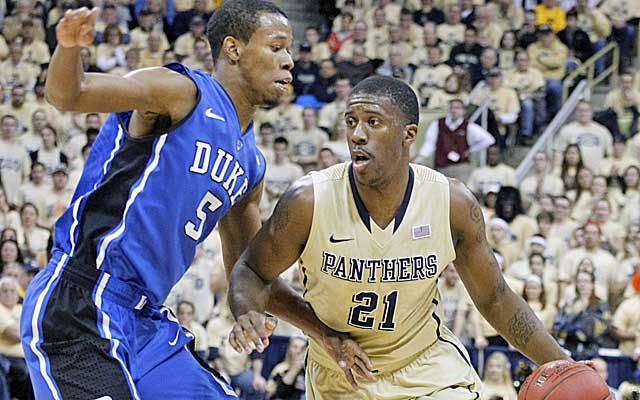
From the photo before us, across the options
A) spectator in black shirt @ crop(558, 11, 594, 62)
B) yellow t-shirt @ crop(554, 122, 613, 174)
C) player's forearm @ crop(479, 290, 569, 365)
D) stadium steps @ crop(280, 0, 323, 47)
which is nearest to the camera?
player's forearm @ crop(479, 290, 569, 365)

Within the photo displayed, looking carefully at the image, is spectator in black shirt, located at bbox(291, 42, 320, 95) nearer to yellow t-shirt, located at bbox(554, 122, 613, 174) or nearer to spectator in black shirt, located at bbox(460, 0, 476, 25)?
spectator in black shirt, located at bbox(460, 0, 476, 25)

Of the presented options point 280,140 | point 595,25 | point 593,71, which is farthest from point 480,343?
point 595,25

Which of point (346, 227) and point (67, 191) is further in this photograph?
point (67, 191)

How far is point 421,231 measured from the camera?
4.46 m

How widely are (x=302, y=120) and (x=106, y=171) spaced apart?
8972 mm

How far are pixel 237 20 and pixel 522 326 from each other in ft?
5.74

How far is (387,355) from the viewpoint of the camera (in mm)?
4574

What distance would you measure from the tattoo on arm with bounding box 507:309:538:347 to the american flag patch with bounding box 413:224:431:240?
0.56 m

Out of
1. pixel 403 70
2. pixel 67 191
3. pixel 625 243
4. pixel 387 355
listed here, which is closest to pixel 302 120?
pixel 403 70

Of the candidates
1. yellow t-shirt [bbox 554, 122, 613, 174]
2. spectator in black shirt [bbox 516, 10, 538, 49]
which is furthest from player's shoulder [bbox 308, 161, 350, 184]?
spectator in black shirt [bbox 516, 10, 538, 49]

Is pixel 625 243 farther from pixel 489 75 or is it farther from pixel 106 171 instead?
pixel 106 171

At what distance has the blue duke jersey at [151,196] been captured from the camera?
13.1 ft

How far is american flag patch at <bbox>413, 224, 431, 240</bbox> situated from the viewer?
446 centimetres

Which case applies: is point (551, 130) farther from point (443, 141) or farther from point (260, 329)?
point (260, 329)
